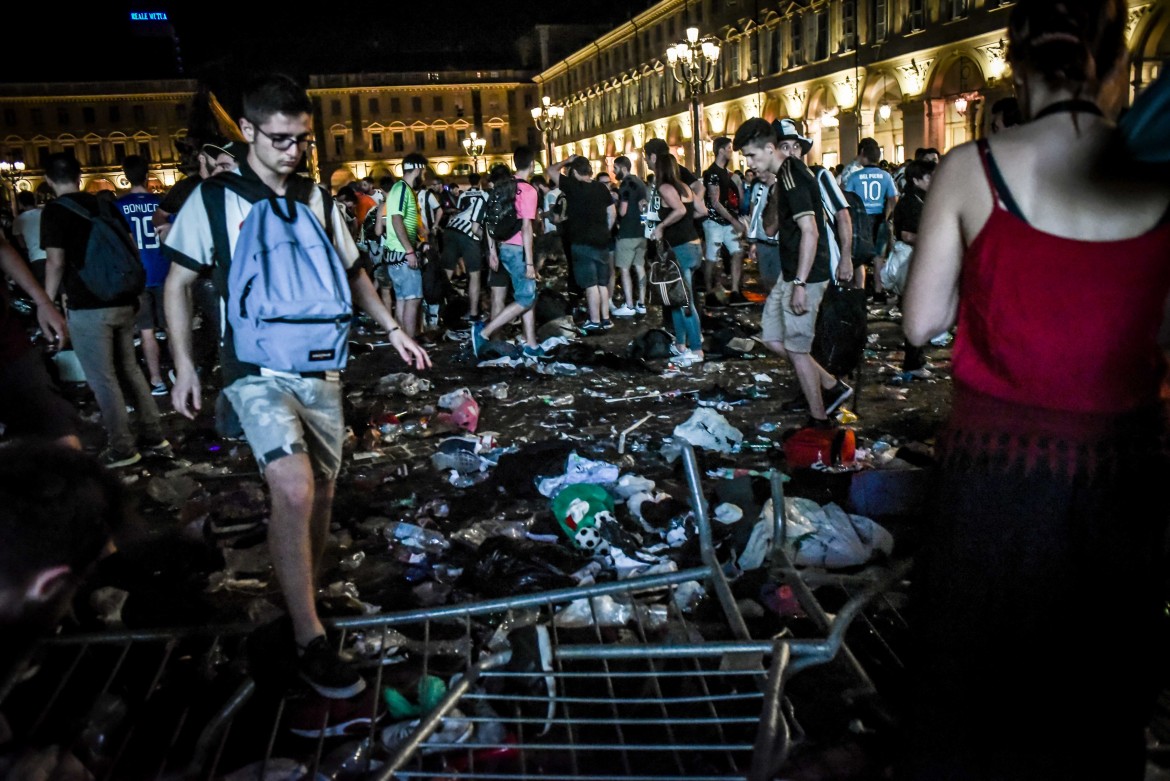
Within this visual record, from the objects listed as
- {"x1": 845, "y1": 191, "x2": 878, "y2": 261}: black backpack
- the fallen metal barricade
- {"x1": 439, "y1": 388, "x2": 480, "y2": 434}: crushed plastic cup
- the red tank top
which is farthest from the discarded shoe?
{"x1": 845, "y1": 191, "x2": 878, "y2": 261}: black backpack

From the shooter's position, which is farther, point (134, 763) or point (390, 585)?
point (390, 585)

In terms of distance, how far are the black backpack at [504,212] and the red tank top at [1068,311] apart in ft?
25.9

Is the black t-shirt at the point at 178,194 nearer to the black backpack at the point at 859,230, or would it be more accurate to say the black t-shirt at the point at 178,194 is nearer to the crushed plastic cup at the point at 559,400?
the crushed plastic cup at the point at 559,400

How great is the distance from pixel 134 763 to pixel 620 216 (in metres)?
9.38

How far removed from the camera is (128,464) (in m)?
6.24

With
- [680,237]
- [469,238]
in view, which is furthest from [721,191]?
[469,238]

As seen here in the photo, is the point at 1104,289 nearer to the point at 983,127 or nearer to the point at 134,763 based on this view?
the point at 134,763

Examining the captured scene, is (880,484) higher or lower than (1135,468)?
lower

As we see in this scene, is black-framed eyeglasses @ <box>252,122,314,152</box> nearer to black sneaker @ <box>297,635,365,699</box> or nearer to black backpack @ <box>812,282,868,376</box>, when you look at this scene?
black sneaker @ <box>297,635,365,699</box>

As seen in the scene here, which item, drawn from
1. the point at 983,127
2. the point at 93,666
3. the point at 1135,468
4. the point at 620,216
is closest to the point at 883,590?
the point at 1135,468

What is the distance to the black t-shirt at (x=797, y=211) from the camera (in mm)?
5758

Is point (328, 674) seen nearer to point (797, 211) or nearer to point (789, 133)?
point (797, 211)

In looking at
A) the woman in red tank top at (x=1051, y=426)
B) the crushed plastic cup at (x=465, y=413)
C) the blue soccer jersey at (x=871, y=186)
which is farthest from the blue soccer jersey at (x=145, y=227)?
the blue soccer jersey at (x=871, y=186)

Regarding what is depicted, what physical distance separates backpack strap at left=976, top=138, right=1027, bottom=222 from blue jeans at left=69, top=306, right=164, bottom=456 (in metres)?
5.91
